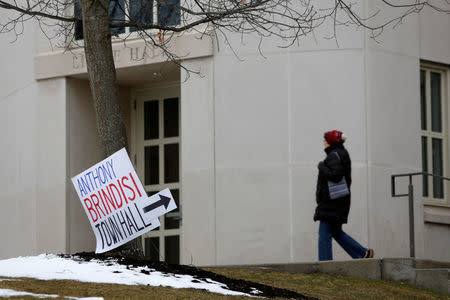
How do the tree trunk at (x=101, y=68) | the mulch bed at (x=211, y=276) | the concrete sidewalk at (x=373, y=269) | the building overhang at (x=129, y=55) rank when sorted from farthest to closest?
the building overhang at (x=129, y=55)
the concrete sidewalk at (x=373, y=269)
the tree trunk at (x=101, y=68)
the mulch bed at (x=211, y=276)

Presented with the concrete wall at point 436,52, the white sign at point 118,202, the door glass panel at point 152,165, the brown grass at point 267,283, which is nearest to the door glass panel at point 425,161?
the concrete wall at point 436,52

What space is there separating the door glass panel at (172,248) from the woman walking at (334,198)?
5000 mm

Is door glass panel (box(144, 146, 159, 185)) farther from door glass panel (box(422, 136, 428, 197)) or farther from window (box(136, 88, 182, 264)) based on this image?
door glass panel (box(422, 136, 428, 197))

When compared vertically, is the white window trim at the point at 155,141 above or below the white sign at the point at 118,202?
above

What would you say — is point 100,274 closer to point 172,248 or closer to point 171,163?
point 172,248

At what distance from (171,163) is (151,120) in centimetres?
91

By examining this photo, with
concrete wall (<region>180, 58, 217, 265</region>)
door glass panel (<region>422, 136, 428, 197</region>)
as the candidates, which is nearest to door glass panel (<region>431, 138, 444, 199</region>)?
door glass panel (<region>422, 136, 428, 197</region>)

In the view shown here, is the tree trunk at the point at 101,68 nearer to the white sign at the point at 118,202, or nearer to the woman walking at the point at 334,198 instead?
the white sign at the point at 118,202

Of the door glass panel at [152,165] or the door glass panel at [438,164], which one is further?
the door glass panel at [152,165]

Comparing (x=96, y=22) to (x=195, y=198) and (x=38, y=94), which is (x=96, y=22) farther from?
(x=38, y=94)

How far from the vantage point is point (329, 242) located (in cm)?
1542

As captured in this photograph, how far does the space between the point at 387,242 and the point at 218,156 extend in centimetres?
285

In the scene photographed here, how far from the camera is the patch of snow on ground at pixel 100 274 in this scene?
460 inches

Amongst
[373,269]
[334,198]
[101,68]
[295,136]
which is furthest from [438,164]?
[101,68]
